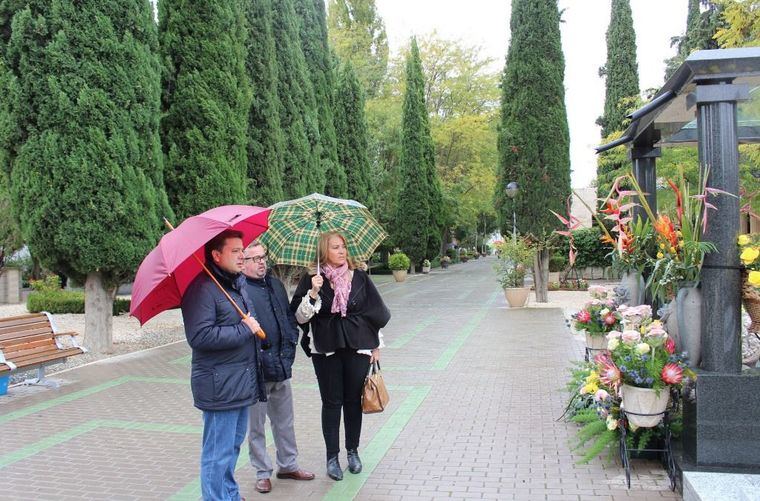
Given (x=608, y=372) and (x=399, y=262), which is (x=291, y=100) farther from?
(x=608, y=372)

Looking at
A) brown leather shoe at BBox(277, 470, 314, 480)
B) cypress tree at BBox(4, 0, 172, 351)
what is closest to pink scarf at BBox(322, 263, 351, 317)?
brown leather shoe at BBox(277, 470, 314, 480)

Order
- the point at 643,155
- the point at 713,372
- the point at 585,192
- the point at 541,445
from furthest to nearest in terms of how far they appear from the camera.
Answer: the point at 585,192 → the point at 643,155 → the point at 541,445 → the point at 713,372

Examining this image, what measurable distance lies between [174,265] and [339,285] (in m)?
1.48

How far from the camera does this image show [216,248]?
3.73 m

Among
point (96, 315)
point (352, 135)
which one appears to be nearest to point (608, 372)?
point (96, 315)

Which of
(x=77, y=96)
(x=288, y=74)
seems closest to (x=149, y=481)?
(x=77, y=96)

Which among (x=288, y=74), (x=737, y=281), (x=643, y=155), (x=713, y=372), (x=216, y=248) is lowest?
(x=713, y=372)

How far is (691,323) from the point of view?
4.33 metres

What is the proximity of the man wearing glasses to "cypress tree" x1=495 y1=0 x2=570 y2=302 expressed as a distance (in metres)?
15.2

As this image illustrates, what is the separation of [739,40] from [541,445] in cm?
965

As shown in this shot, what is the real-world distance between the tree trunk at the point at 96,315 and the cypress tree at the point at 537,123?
40.9 ft

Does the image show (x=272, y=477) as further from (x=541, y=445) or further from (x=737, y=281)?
(x=737, y=281)

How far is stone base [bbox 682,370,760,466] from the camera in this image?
3918 mm

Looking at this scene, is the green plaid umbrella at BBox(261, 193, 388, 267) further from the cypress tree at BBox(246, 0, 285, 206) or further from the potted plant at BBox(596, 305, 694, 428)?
the cypress tree at BBox(246, 0, 285, 206)
